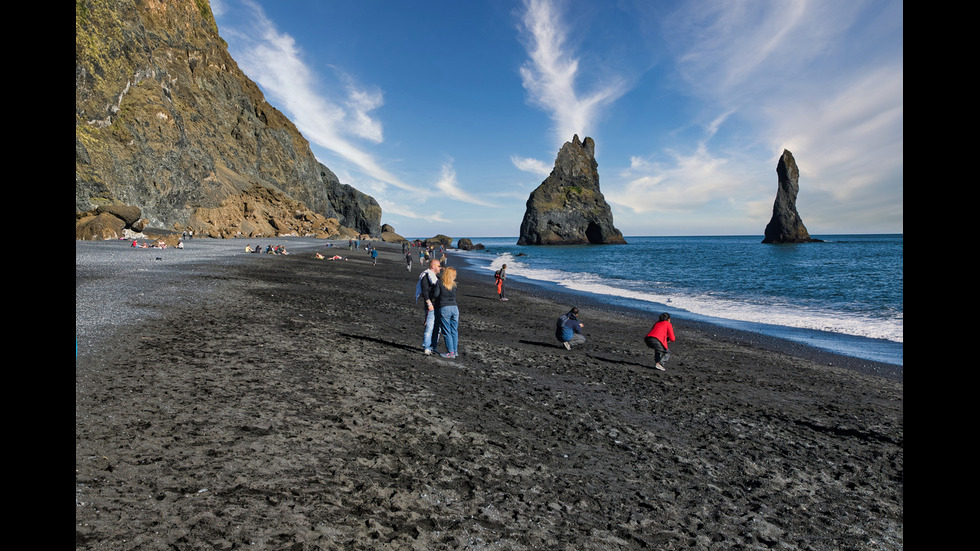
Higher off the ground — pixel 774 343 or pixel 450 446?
pixel 450 446

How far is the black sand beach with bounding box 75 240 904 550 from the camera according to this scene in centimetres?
399

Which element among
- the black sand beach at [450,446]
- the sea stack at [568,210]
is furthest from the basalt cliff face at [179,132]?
the sea stack at [568,210]

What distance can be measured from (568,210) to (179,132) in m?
108

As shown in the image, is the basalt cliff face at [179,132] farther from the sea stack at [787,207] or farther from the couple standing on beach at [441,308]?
the sea stack at [787,207]

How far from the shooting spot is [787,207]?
504 feet

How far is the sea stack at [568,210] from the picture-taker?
14200cm

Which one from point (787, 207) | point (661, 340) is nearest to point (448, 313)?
point (661, 340)

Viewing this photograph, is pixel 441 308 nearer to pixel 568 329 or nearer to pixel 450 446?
pixel 568 329

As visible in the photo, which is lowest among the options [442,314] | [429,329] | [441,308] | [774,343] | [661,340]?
[774,343]

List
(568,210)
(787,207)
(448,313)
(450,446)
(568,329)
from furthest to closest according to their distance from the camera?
(787,207) < (568,210) < (568,329) < (448,313) < (450,446)

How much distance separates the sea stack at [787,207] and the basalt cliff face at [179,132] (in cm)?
14794
